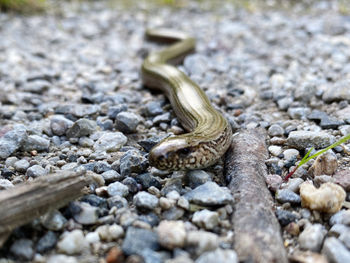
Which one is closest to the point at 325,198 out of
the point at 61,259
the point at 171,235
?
the point at 171,235

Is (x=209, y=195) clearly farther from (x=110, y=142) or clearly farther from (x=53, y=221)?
(x=110, y=142)

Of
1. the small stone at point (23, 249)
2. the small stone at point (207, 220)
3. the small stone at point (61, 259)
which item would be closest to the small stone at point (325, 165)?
the small stone at point (207, 220)

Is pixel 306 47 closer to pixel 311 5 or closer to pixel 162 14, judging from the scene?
pixel 311 5

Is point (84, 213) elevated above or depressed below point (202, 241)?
below

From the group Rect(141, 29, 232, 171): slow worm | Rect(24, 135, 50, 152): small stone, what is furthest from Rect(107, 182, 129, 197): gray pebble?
Rect(24, 135, 50, 152): small stone

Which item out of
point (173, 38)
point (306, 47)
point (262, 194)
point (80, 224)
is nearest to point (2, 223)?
point (80, 224)

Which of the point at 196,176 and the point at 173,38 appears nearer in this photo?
the point at 196,176
